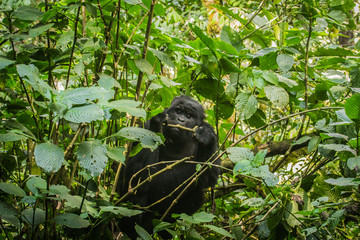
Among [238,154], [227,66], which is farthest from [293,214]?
[227,66]

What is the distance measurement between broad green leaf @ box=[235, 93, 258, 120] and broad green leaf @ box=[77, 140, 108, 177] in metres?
1.01

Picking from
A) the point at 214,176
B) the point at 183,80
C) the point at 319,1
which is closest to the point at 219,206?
the point at 214,176

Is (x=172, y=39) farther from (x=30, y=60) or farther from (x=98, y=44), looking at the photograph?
(x=30, y=60)

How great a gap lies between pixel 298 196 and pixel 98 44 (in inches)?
56.5

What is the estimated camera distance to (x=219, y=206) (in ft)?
10.9

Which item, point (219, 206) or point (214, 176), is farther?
point (219, 206)

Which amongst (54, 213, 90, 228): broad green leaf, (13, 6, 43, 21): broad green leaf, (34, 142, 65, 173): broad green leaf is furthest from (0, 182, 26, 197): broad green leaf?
(13, 6, 43, 21): broad green leaf

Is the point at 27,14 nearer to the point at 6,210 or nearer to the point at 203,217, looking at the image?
the point at 6,210

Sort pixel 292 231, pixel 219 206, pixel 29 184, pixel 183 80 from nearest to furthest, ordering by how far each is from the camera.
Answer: pixel 29 184
pixel 292 231
pixel 183 80
pixel 219 206

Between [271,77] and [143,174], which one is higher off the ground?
[271,77]

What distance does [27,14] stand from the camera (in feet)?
5.26

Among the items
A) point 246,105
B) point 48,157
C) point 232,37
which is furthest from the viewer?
point 232,37

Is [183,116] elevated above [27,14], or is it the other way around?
[27,14]

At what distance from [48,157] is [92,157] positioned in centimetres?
15
